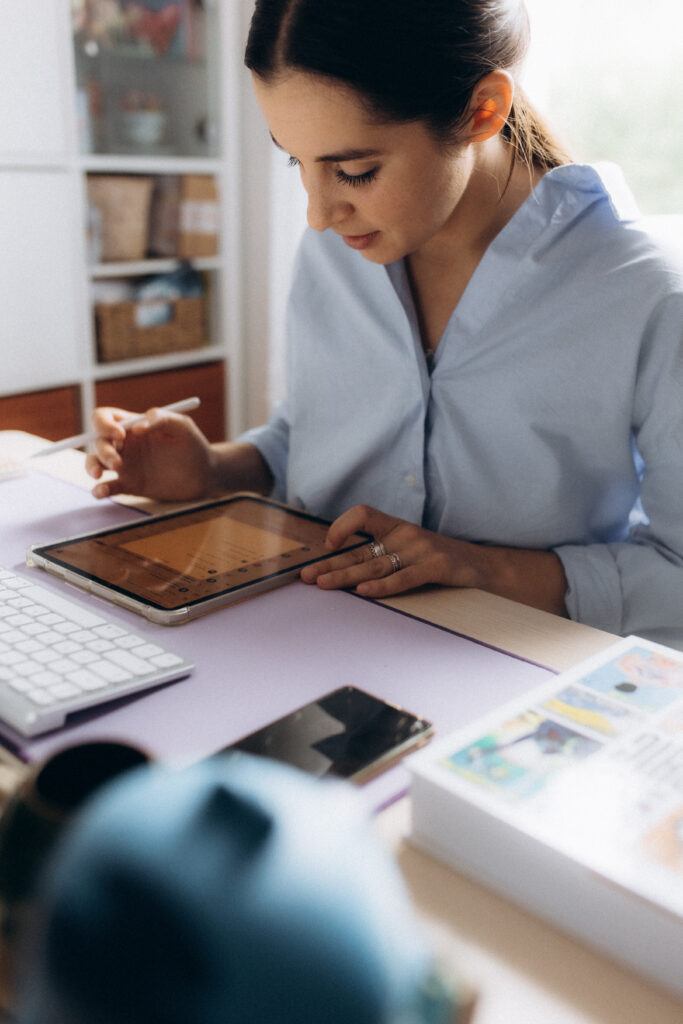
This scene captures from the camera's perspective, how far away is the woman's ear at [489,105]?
853mm

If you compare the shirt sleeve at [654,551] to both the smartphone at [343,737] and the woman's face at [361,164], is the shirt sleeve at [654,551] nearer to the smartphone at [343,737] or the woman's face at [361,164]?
the woman's face at [361,164]

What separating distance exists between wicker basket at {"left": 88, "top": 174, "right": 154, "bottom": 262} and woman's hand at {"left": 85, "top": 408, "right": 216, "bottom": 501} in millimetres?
1592

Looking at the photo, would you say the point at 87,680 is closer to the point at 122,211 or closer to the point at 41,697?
the point at 41,697

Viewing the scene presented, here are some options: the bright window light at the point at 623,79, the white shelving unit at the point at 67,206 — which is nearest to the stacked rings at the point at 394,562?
the bright window light at the point at 623,79

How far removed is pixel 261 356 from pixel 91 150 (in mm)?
814

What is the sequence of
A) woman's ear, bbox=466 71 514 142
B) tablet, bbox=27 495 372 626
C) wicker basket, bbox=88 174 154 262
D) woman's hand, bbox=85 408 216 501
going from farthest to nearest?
wicker basket, bbox=88 174 154 262
woman's hand, bbox=85 408 216 501
woman's ear, bbox=466 71 514 142
tablet, bbox=27 495 372 626

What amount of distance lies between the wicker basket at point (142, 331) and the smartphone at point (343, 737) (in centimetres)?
213

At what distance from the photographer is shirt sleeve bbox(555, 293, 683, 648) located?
870 millimetres

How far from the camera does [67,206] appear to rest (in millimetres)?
2295

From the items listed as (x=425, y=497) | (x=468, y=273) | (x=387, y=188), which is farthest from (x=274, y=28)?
(x=425, y=497)

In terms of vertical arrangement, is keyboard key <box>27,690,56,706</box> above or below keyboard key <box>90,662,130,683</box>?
above

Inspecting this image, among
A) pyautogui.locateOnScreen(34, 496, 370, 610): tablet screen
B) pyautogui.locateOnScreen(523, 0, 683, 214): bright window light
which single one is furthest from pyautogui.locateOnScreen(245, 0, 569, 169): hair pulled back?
pyautogui.locateOnScreen(523, 0, 683, 214): bright window light

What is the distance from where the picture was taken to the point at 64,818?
0.91 feet

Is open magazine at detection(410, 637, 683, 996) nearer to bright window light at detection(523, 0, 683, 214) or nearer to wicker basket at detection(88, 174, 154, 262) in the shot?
bright window light at detection(523, 0, 683, 214)
